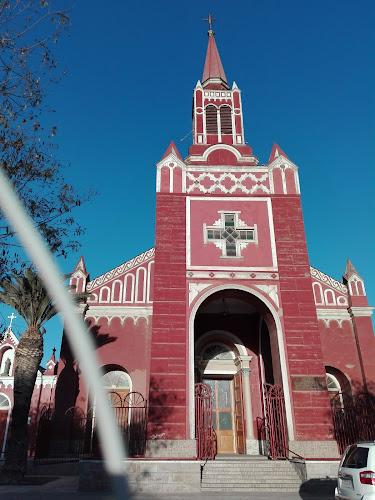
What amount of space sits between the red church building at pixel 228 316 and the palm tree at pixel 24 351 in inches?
114

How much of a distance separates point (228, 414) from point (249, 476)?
19.0 feet

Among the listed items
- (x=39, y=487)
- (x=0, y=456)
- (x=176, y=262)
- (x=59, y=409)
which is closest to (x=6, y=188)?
(x=176, y=262)

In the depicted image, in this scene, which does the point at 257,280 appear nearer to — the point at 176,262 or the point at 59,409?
the point at 176,262

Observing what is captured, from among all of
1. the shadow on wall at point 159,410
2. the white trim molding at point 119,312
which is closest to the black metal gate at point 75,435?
the shadow on wall at point 159,410

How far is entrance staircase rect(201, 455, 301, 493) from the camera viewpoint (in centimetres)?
1215

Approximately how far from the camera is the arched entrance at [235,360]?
16797 mm

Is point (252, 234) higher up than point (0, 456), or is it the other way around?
point (252, 234)

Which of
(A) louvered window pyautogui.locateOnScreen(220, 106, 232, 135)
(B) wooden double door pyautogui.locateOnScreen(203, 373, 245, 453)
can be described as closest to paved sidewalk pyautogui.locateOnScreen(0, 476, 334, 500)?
(B) wooden double door pyautogui.locateOnScreen(203, 373, 245, 453)

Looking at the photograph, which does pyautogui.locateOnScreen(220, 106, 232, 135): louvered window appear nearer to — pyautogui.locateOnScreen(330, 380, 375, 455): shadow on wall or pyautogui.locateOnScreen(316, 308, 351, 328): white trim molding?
pyautogui.locateOnScreen(316, 308, 351, 328): white trim molding

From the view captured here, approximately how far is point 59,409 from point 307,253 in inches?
486

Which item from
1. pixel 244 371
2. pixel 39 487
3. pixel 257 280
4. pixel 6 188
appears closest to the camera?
pixel 6 188

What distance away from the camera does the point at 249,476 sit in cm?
1252

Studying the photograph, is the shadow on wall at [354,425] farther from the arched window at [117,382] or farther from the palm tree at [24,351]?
the palm tree at [24,351]

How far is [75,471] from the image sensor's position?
1694 centimetres
